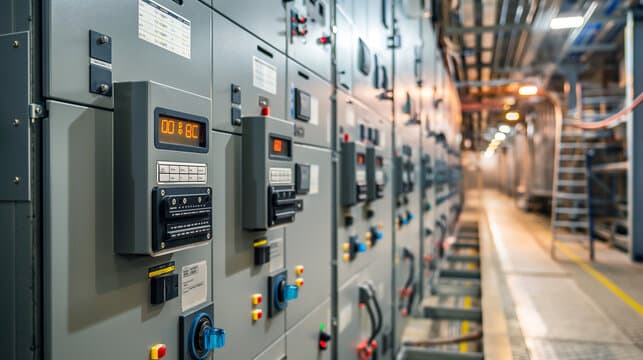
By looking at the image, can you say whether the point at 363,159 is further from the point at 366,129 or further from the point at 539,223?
the point at 539,223

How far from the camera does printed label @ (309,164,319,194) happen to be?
6.79 ft

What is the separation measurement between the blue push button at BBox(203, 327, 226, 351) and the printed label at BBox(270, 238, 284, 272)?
462 millimetres

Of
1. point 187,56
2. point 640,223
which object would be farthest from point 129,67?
point 640,223

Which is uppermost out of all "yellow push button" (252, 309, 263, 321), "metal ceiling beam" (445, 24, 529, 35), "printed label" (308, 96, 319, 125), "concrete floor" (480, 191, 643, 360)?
"metal ceiling beam" (445, 24, 529, 35)

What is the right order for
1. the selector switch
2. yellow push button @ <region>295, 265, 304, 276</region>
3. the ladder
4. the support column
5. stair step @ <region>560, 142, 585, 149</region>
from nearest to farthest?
the selector switch
yellow push button @ <region>295, 265, 304, 276</region>
the support column
the ladder
stair step @ <region>560, 142, 585, 149</region>

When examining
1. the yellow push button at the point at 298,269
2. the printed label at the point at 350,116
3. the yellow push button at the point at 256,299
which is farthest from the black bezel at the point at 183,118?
the printed label at the point at 350,116

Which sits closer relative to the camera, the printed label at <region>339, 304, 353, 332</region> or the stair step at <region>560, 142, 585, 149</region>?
the printed label at <region>339, 304, 353, 332</region>

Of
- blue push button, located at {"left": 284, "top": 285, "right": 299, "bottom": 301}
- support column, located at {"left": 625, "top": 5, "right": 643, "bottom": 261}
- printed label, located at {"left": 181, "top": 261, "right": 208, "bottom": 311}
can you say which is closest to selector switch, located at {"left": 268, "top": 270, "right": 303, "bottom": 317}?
blue push button, located at {"left": 284, "top": 285, "right": 299, "bottom": 301}

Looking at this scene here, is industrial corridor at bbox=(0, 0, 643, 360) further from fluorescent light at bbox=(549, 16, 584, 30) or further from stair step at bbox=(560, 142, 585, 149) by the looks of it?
stair step at bbox=(560, 142, 585, 149)

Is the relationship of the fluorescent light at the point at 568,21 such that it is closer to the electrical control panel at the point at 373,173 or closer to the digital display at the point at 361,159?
the electrical control panel at the point at 373,173

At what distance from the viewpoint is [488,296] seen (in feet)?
14.2

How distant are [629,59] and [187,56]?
24.7 feet

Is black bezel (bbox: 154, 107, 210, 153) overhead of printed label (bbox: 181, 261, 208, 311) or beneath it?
overhead

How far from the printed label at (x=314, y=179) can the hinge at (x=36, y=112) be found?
130 cm
